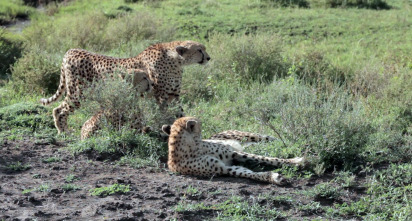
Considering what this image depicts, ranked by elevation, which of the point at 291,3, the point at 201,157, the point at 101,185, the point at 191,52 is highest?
the point at 291,3

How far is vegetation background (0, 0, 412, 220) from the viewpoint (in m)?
5.38

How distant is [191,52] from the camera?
6.72 meters

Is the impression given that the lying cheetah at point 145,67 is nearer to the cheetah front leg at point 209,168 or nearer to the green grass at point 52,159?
the green grass at point 52,159

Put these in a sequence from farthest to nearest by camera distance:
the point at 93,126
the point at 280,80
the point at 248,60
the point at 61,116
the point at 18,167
Result: the point at 248,60, the point at 280,80, the point at 61,116, the point at 93,126, the point at 18,167

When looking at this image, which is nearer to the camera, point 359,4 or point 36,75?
point 36,75

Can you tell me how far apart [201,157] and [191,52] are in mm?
1834

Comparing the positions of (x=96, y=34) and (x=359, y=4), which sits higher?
(x=359, y=4)

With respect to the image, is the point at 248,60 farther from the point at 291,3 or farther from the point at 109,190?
the point at 291,3

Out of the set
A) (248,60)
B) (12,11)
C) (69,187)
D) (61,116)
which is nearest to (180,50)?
(61,116)

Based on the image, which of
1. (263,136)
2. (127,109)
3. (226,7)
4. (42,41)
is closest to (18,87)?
(42,41)

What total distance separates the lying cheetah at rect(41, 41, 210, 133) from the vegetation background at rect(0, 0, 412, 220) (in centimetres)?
38

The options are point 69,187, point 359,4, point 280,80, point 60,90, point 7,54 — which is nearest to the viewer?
point 69,187

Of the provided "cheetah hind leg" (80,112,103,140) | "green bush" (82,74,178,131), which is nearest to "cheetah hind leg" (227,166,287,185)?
"green bush" (82,74,178,131)

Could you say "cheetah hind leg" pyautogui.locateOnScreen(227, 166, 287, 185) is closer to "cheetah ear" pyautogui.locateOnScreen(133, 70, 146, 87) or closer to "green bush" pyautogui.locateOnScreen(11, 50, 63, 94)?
"cheetah ear" pyautogui.locateOnScreen(133, 70, 146, 87)
